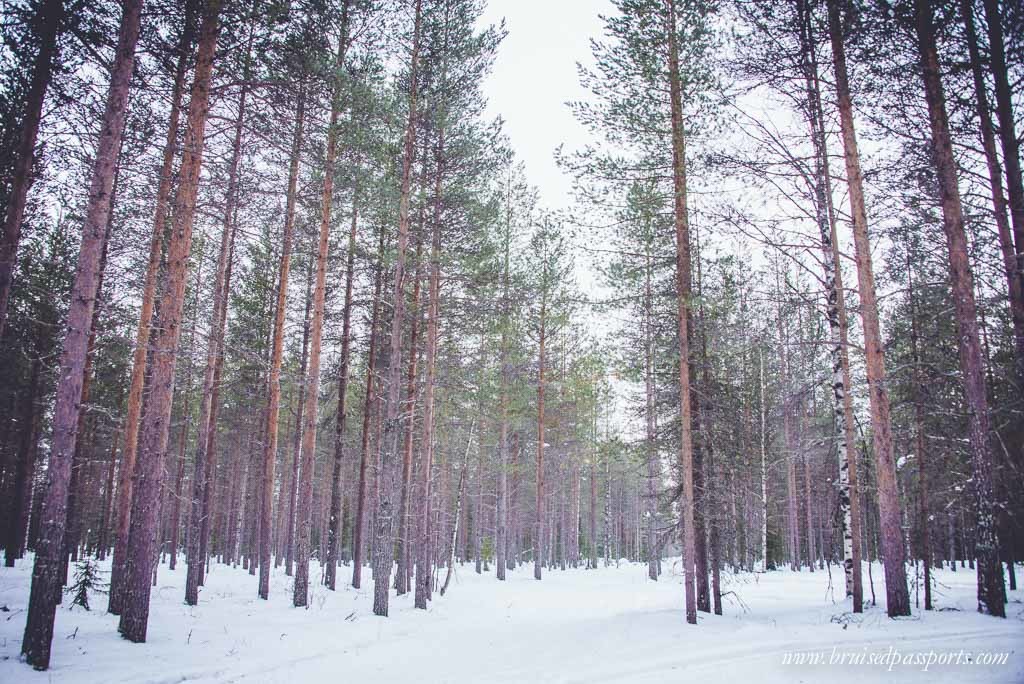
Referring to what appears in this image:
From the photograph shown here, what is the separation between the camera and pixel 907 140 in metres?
10.8

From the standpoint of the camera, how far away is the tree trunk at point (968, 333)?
873 centimetres

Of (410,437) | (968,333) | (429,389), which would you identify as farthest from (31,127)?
(968,333)

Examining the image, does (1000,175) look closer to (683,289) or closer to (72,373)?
(683,289)

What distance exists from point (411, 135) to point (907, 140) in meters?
11.0

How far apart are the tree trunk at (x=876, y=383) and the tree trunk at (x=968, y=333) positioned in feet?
1.23

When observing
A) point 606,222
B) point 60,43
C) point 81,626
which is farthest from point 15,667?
point 606,222

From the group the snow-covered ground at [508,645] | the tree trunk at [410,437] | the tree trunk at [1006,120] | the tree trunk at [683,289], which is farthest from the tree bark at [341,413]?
the tree trunk at [1006,120]

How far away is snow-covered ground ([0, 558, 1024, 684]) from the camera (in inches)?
250

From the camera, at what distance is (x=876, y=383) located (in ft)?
30.4

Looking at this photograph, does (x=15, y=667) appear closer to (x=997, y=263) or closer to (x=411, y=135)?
(x=411, y=135)

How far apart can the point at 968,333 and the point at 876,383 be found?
1.73 meters

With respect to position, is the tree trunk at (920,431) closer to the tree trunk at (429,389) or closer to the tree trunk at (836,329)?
the tree trunk at (836,329)

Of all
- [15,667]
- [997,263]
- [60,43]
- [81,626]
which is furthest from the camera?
[997,263]

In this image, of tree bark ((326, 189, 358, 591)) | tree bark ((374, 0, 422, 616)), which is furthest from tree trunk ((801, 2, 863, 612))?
tree bark ((326, 189, 358, 591))
